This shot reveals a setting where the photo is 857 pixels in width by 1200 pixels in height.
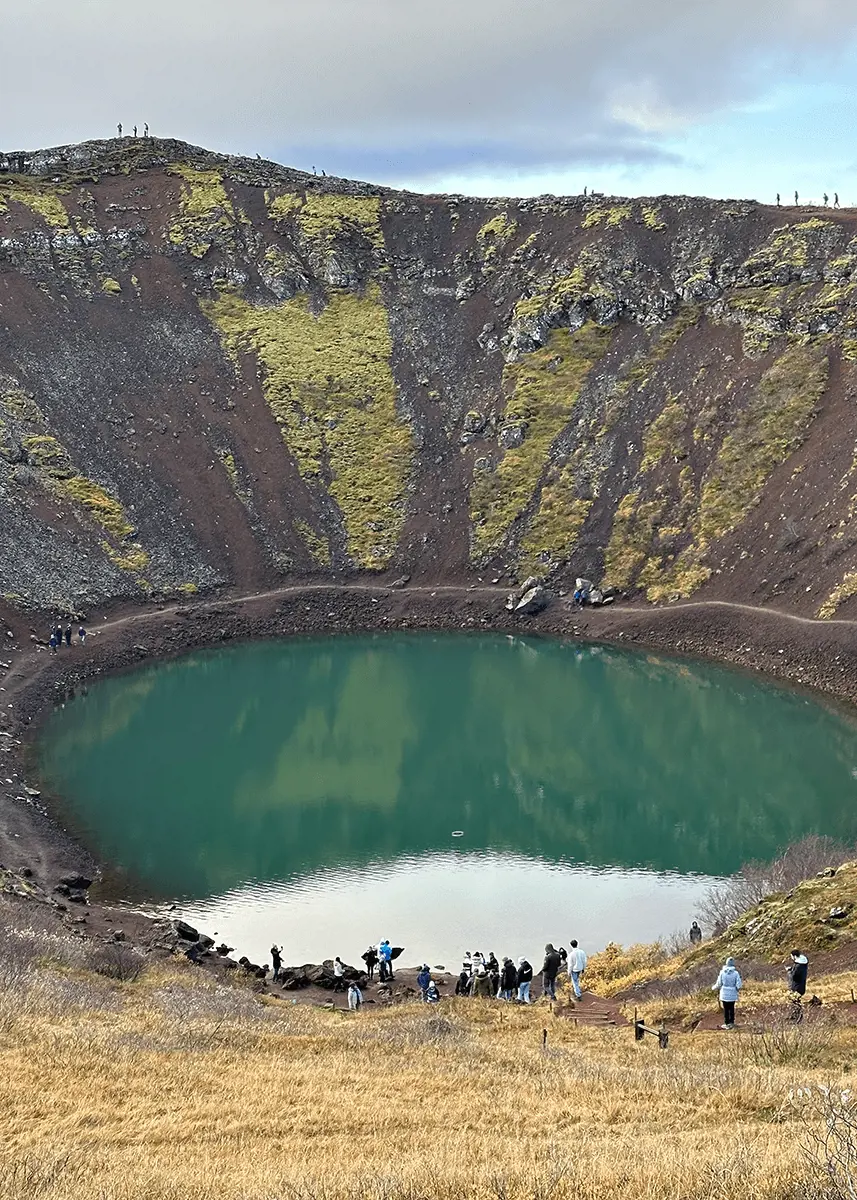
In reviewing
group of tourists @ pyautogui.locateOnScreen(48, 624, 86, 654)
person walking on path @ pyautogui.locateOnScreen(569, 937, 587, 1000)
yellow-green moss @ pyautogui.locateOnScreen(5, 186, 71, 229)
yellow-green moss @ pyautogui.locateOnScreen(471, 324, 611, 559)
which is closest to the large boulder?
yellow-green moss @ pyautogui.locateOnScreen(471, 324, 611, 559)

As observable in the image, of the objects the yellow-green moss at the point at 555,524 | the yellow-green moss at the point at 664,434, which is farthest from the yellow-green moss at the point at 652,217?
the yellow-green moss at the point at 555,524

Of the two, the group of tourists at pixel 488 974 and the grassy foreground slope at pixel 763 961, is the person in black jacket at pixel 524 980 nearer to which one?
the group of tourists at pixel 488 974

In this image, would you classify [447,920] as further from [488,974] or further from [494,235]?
[494,235]

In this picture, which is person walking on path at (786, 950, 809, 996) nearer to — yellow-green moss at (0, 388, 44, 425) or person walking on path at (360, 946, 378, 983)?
person walking on path at (360, 946, 378, 983)

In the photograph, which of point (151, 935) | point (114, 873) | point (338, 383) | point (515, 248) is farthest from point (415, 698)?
point (515, 248)

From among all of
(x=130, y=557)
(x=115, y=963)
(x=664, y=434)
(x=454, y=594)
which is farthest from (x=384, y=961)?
(x=664, y=434)
